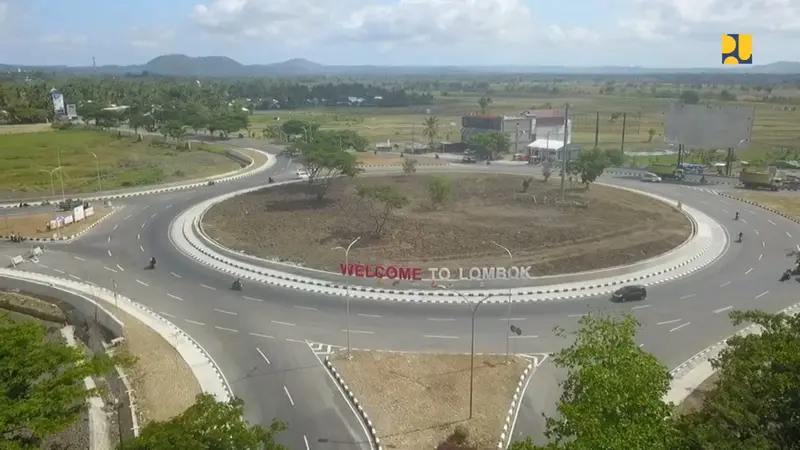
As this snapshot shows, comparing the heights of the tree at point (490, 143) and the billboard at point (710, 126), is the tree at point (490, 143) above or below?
below

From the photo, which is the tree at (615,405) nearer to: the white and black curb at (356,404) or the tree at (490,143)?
the white and black curb at (356,404)

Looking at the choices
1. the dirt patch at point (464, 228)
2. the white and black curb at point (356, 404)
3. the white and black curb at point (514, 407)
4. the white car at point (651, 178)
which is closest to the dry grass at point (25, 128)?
the dirt patch at point (464, 228)

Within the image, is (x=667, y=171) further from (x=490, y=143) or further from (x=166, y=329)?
(x=166, y=329)

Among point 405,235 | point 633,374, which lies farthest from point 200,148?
point 633,374

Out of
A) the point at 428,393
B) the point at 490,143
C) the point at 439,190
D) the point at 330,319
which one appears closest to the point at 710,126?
the point at 490,143

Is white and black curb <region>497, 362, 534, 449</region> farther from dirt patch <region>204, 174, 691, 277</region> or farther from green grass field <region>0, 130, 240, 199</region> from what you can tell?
green grass field <region>0, 130, 240, 199</region>

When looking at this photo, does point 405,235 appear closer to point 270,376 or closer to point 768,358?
point 270,376
